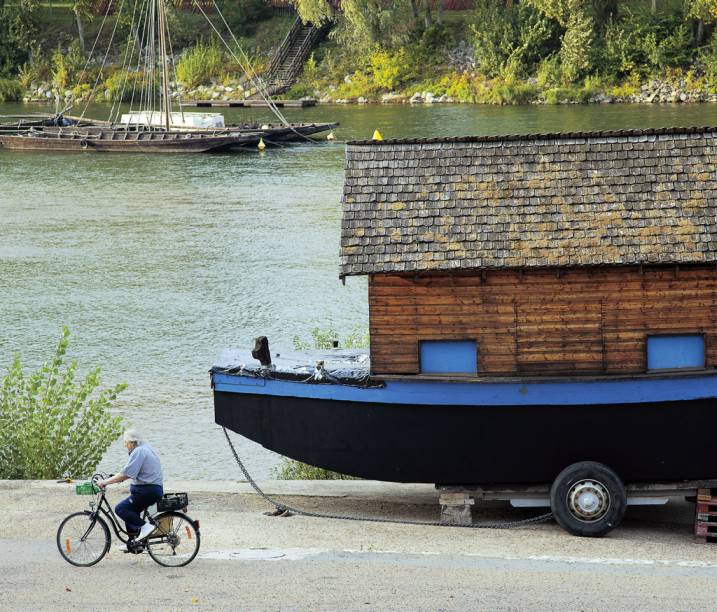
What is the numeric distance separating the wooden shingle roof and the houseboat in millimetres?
24

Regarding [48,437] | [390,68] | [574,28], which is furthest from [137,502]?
[390,68]

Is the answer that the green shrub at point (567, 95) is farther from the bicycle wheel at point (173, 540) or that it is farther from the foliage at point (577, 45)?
the bicycle wheel at point (173, 540)

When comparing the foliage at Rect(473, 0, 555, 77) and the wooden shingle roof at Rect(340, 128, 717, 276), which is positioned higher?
the foliage at Rect(473, 0, 555, 77)

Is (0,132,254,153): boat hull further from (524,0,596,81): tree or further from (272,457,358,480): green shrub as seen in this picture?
(272,457,358,480): green shrub

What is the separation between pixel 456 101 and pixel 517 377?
6221 centimetres

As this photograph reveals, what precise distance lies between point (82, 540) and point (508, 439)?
5.26 m

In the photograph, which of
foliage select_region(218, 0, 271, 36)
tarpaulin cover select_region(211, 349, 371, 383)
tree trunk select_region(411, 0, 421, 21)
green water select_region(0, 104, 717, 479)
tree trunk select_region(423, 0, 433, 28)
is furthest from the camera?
foliage select_region(218, 0, 271, 36)

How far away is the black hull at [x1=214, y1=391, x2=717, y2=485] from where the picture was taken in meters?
17.0

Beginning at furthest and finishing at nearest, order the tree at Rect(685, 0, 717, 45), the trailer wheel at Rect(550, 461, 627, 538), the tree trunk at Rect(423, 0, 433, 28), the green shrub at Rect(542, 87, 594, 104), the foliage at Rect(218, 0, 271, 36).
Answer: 1. the foliage at Rect(218, 0, 271, 36)
2. the tree trunk at Rect(423, 0, 433, 28)
3. the green shrub at Rect(542, 87, 594, 104)
4. the tree at Rect(685, 0, 717, 45)
5. the trailer wheel at Rect(550, 461, 627, 538)

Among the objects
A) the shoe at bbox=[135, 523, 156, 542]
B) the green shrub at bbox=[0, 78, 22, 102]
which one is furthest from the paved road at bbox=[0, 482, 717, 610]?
the green shrub at bbox=[0, 78, 22, 102]

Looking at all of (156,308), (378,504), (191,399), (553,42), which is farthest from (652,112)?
(378,504)

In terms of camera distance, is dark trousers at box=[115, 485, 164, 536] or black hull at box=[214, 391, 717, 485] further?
black hull at box=[214, 391, 717, 485]

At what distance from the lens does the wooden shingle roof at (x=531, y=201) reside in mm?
16812

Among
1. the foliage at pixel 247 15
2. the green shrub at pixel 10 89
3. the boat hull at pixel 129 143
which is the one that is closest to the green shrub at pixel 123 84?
the green shrub at pixel 10 89
